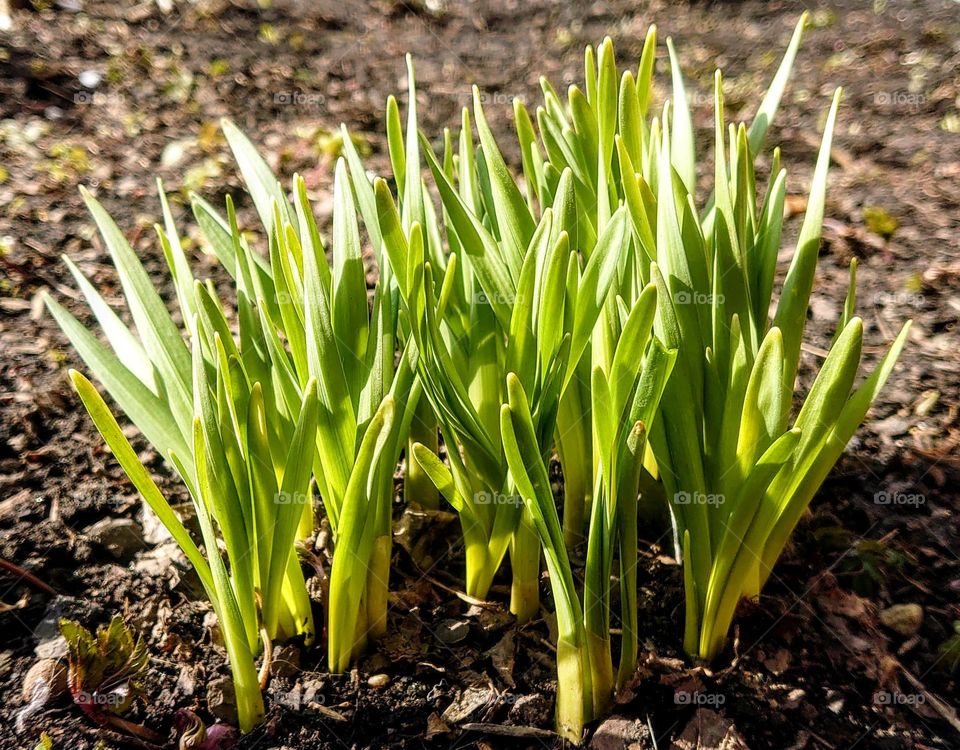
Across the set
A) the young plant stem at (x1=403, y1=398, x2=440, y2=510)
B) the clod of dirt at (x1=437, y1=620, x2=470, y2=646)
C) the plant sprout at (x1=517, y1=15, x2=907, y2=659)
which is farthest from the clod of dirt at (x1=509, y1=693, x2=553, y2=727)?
the young plant stem at (x1=403, y1=398, x2=440, y2=510)

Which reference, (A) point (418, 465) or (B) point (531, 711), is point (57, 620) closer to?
(A) point (418, 465)

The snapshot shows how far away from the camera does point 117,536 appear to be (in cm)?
169

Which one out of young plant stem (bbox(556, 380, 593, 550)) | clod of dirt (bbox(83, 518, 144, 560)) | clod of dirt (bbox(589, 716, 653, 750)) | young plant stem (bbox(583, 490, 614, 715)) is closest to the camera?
young plant stem (bbox(583, 490, 614, 715))

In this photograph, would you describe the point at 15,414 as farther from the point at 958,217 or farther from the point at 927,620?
the point at 958,217

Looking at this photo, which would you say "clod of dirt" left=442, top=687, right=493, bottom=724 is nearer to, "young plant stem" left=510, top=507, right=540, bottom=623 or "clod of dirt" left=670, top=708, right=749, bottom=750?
"young plant stem" left=510, top=507, right=540, bottom=623

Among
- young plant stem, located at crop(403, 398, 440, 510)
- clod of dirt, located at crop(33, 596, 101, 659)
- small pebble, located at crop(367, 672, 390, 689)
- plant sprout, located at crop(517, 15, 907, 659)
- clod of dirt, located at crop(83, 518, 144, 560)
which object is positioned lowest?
small pebble, located at crop(367, 672, 390, 689)

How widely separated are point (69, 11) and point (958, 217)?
341 cm

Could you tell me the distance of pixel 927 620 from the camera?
158 cm

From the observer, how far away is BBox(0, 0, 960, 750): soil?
1.42 m

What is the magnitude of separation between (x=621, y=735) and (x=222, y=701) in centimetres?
64

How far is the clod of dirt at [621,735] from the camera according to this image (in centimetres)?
135

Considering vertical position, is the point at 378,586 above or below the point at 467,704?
above

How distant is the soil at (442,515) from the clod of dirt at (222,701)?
0.03m

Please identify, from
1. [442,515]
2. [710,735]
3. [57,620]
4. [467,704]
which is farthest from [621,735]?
[57,620]
